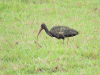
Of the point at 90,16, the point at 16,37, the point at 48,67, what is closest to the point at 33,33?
the point at 16,37

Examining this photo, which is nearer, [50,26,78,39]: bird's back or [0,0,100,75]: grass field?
[0,0,100,75]: grass field

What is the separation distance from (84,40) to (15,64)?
3271mm

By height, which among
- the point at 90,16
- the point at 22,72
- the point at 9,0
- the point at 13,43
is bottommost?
the point at 22,72

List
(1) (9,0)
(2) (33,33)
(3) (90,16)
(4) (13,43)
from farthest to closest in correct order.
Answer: (1) (9,0) → (3) (90,16) → (2) (33,33) → (4) (13,43)

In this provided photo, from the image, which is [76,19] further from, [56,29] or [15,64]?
[15,64]

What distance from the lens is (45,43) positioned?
20.8 feet

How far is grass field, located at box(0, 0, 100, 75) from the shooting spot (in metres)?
4.63

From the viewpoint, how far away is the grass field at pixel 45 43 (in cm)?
463

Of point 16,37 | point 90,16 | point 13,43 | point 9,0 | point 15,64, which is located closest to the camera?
point 15,64

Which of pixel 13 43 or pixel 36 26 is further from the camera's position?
pixel 36 26

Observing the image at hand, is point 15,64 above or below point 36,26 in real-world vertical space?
below

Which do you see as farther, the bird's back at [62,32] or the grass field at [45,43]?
the bird's back at [62,32]

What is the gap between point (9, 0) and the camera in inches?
487

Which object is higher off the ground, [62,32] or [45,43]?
[62,32]
